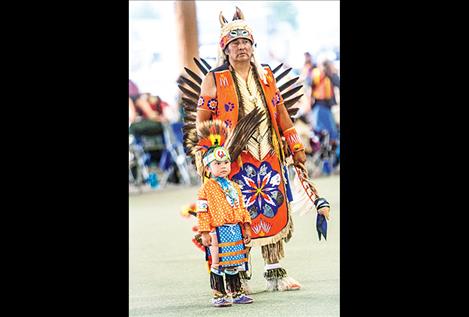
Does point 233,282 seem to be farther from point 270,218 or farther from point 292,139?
point 292,139

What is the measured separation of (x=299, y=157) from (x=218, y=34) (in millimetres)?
878

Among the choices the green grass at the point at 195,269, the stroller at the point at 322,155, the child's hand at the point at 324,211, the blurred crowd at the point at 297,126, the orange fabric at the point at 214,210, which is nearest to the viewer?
the orange fabric at the point at 214,210

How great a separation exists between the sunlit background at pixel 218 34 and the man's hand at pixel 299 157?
1.72 feet

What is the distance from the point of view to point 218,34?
6.43 meters

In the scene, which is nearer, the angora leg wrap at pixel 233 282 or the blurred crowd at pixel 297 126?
the angora leg wrap at pixel 233 282

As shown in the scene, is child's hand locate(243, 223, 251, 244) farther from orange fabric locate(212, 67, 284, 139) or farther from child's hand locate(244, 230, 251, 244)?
orange fabric locate(212, 67, 284, 139)

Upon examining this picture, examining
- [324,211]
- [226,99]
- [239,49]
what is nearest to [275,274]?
[324,211]

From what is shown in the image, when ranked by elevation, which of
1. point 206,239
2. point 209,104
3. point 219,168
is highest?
point 209,104

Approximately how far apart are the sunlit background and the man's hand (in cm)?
52

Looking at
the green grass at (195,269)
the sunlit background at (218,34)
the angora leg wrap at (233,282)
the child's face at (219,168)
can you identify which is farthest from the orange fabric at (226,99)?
the angora leg wrap at (233,282)

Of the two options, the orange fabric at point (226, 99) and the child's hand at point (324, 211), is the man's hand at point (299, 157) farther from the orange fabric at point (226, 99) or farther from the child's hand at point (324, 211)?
the orange fabric at point (226, 99)

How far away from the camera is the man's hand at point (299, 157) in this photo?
6504mm
